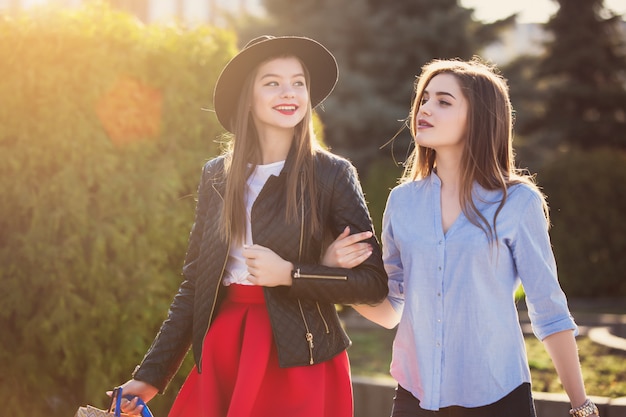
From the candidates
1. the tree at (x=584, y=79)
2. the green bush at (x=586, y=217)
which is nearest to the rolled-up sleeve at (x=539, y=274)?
the green bush at (x=586, y=217)

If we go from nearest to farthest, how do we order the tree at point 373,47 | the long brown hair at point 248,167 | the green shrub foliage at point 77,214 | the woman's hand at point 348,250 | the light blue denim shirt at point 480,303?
1. the light blue denim shirt at point 480,303
2. the woman's hand at point 348,250
3. the long brown hair at point 248,167
4. the green shrub foliage at point 77,214
5. the tree at point 373,47

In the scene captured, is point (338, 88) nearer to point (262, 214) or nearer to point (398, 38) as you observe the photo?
point (398, 38)

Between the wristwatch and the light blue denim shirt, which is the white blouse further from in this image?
the wristwatch

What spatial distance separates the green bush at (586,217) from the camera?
1948 cm

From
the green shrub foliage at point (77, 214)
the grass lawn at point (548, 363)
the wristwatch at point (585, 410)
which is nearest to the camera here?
the wristwatch at point (585, 410)

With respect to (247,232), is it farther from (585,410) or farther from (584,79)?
(584,79)

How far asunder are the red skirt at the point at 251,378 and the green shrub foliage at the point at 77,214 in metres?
1.93

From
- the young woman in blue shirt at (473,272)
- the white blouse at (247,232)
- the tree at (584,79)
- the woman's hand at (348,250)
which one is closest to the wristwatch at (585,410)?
the young woman in blue shirt at (473,272)

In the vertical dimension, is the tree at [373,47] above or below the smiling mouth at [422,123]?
above

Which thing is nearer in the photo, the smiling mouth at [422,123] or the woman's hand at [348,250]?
the woman's hand at [348,250]

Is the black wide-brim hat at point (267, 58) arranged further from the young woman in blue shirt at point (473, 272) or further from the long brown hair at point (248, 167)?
the young woman in blue shirt at point (473, 272)

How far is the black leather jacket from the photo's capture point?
3.14 m

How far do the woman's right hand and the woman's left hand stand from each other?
2.17 feet

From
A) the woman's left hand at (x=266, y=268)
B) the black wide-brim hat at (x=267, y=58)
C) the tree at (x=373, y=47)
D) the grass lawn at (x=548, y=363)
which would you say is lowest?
the grass lawn at (x=548, y=363)
